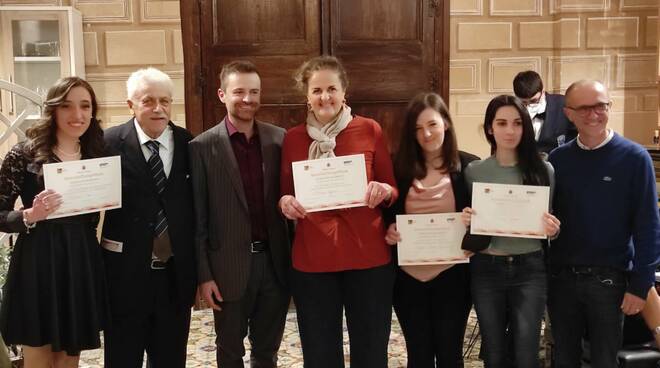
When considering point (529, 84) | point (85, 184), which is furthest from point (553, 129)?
point (85, 184)

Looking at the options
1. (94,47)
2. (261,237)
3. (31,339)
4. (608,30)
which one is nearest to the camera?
(31,339)

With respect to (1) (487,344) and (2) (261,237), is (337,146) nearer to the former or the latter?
(2) (261,237)

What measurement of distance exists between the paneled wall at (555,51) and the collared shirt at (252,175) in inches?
113

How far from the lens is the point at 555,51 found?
16.8 feet

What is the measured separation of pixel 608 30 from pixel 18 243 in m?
4.48

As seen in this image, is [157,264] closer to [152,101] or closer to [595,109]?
[152,101]

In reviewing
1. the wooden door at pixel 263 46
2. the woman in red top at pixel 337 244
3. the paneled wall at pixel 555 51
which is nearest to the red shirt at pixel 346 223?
the woman in red top at pixel 337 244

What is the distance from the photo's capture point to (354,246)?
2.39 m

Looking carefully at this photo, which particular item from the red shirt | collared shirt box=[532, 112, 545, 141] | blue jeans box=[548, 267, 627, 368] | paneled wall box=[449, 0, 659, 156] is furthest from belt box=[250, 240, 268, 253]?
paneled wall box=[449, 0, 659, 156]

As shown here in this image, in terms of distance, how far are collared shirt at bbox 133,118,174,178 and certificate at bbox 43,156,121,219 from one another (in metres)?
0.13

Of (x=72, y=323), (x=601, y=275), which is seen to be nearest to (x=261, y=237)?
(x=72, y=323)

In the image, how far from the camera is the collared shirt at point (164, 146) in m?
2.46

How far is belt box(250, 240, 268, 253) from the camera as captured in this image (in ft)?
8.29

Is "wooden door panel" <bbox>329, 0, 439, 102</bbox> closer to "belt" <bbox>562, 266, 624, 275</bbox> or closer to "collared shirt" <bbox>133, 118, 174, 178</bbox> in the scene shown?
"collared shirt" <bbox>133, 118, 174, 178</bbox>
